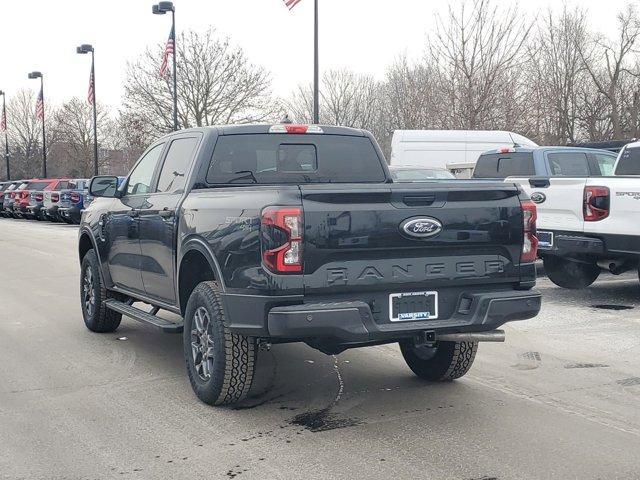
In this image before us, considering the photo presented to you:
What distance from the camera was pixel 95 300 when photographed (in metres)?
8.20

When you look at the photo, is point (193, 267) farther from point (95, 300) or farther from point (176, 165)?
point (95, 300)

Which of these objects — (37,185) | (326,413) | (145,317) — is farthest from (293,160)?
(37,185)

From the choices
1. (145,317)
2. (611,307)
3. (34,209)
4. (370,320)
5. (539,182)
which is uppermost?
(539,182)

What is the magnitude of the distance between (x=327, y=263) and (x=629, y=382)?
109 inches

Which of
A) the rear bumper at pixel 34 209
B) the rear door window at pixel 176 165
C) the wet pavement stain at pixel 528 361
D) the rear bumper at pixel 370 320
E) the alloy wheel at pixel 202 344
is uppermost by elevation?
the rear door window at pixel 176 165

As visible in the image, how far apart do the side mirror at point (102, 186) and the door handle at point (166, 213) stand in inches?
69.3

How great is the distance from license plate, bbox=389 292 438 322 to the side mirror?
3812mm

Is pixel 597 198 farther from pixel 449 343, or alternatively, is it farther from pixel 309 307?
pixel 309 307

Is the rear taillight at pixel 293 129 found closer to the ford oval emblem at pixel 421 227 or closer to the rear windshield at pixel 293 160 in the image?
the rear windshield at pixel 293 160

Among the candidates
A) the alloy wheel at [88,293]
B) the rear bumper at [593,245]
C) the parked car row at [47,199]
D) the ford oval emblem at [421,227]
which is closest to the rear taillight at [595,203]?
the rear bumper at [593,245]

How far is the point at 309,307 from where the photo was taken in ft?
16.1

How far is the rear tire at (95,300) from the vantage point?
809 centimetres

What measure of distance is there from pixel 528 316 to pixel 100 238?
168 inches

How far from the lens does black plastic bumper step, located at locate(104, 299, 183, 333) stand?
6148 millimetres
